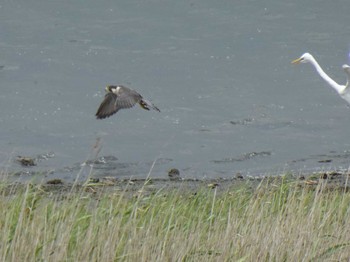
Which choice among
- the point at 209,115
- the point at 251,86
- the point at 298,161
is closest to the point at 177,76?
the point at 251,86

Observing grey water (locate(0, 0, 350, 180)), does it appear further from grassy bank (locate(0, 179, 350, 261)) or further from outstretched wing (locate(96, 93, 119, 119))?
grassy bank (locate(0, 179, 350, 261))

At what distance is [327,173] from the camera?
12.2m

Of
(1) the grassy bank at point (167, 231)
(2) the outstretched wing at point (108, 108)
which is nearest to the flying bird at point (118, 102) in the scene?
(2) the outstretched wing at point (108, 108)

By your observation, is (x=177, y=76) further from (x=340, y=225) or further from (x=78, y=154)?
(x=340, y=225)

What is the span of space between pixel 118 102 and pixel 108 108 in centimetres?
12

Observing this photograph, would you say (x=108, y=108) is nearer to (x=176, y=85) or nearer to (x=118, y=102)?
(x=118, y=102)

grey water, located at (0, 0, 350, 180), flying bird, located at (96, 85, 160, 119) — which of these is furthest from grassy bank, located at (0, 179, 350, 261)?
flying bird, located at (96, 85, 160, 119)

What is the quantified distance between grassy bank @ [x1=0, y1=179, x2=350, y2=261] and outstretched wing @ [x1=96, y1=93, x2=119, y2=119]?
433cm

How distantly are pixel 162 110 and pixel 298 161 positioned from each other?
3.20 m

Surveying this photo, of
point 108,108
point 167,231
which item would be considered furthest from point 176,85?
point 167,231

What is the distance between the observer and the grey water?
45.9 ft

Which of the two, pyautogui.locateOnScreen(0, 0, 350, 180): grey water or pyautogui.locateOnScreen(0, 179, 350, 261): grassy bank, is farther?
pyautogui.locateOnScreen(0, 0, 350, 180): grey water

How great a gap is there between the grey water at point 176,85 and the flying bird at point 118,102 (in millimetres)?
622

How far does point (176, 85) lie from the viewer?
718 inches
